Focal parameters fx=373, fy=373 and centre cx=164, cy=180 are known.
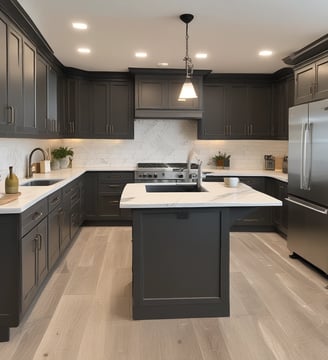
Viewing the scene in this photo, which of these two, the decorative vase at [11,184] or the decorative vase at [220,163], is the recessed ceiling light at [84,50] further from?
the decorative vase at [220,163]

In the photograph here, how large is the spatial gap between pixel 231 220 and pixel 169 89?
3.57 metres

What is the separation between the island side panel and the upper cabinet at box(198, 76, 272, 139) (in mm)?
3552

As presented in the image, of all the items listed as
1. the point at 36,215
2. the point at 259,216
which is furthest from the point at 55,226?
the point at 259,216

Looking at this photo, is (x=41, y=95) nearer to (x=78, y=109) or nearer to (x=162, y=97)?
(x=78, y=109)

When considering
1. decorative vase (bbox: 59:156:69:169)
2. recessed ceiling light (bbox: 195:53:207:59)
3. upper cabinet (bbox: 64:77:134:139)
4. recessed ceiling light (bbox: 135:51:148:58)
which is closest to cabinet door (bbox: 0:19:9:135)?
recessed ceiling light (bbox: 135:51:148:58)

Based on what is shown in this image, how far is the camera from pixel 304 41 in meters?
4.23

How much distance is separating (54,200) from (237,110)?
144 inches

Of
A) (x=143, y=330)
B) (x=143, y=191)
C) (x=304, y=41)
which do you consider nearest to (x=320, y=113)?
(x=304, y=41)

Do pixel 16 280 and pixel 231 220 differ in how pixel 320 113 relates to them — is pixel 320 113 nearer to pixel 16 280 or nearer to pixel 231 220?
pixel 231 220

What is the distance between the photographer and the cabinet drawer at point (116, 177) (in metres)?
5.92

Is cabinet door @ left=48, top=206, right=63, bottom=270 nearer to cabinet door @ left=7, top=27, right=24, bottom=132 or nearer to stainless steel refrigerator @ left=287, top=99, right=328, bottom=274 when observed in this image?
cabinet door @ left=7, top=27, right=24, bottom=132

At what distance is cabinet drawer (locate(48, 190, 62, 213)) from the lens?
11.8 feet

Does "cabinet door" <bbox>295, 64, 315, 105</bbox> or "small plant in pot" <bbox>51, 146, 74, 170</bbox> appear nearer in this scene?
"cabinet door" <bbox>295, 64, 315, 105</bbox>

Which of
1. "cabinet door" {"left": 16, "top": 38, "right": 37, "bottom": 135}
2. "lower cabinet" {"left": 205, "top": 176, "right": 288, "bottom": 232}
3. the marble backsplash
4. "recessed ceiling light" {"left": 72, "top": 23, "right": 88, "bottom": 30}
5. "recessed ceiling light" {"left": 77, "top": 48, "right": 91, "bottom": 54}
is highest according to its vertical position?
"recessed ceiling light" {"left": 77, "top": 48, "right": 91, "bottom": 54}
